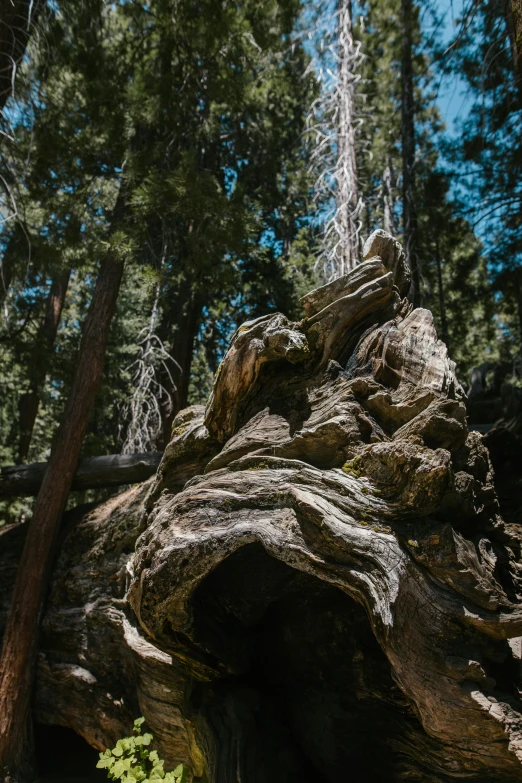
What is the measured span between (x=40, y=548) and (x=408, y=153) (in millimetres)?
9491

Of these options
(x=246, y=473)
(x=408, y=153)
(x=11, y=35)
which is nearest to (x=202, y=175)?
(x=11, y=35)

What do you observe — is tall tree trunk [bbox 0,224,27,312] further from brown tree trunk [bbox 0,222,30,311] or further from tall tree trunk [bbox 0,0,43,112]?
tall tree trunk [bbox 0,0,43,112]

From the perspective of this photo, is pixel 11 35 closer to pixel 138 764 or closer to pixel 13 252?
pixel 13 252

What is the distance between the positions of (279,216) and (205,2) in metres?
6.75

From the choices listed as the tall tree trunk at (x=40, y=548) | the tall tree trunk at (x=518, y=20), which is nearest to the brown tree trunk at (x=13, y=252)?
the tall tree trunk at (x=40, y=548)

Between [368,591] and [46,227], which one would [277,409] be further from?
[46,227]

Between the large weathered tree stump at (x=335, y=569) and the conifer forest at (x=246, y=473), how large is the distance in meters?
0.02

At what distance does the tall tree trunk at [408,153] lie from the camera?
1123cm

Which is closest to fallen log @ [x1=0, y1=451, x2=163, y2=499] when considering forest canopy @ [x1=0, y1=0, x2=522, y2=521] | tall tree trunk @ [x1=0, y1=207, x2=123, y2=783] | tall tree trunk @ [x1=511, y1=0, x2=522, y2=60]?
tall tree trunk @ [x1=0, y1=207, x2=123, y2=783]

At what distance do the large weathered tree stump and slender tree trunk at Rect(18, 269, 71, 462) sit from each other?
499 cm

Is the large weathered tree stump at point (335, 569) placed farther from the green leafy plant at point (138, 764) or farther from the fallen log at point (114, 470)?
the fallen log at point (114, 470)

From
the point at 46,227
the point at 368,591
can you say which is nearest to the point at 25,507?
the point at 46,227

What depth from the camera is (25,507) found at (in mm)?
15281

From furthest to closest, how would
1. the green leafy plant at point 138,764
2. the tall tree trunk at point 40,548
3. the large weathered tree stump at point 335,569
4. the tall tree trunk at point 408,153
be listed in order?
the tall tree trunk at point 408,153
the tall tree trunk at point 40,548
the green leafy plant at point 138,764
the large weathered tree stump at point 335,569
